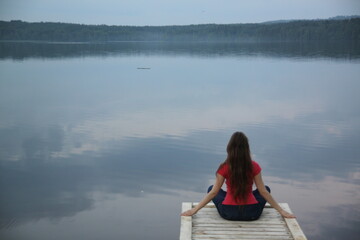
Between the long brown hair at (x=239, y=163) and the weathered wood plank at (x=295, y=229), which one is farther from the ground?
the long brown hair at (x=239, y=163)

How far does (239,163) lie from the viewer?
16.9 ft

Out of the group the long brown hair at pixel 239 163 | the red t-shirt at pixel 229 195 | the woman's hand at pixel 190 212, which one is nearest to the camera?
the long brown hair at pixel 239 163

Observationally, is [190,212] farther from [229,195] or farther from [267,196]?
[267,196]

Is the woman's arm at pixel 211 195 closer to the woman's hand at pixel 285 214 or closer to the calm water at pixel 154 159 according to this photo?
the woman's hand at pixel 285 214

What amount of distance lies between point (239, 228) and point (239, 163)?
807 millimetres

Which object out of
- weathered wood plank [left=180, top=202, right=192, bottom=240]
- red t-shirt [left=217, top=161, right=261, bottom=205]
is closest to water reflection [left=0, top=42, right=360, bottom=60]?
red t-shirt [left=217, top=161, right=261, bottom=205]

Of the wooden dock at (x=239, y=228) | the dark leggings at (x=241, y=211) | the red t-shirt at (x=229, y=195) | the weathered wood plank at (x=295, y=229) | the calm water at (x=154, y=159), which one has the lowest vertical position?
the calm water at (x=154, y=159)

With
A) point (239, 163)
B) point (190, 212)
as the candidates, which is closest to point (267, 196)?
point (239, 163)

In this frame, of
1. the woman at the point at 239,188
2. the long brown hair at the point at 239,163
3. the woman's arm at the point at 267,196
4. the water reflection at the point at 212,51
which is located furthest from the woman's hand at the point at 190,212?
the water reflection at the point at 212,51

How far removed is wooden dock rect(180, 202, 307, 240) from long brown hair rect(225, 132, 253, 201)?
1.43 ft

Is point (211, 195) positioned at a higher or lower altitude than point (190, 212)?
higher

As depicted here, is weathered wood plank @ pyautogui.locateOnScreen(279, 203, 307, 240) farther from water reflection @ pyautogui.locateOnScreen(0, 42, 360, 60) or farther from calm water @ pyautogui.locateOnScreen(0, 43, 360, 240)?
water reflection @ pyautogui.locateOnScreen(0, 42, 360, 60)

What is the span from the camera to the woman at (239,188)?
16.9 ft

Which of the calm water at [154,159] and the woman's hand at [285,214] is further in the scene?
the calm water at [154,159]
